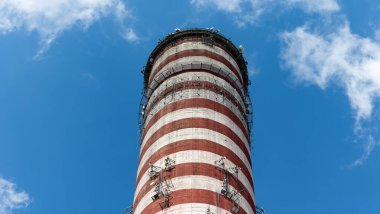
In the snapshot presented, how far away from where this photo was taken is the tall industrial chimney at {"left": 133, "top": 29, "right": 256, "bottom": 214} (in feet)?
151

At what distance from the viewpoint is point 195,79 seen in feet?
183

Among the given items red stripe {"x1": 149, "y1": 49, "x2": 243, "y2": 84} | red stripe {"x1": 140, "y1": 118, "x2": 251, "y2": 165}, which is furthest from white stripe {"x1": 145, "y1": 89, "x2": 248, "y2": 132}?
red stripe {"x1": 149, "y1": 49, "x2": 243, "y2": 84}

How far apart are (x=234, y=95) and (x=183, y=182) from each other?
47.8 feet

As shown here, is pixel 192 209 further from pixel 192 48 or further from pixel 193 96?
pixel 192 48

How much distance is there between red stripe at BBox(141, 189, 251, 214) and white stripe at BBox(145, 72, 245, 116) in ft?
46.3

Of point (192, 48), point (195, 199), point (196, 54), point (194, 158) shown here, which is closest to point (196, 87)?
point (196, 54)

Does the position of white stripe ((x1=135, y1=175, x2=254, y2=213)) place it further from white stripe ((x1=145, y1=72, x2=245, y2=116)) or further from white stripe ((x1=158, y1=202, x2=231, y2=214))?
white stripe ((x1=145, y1=72, x2=245, y2=116))

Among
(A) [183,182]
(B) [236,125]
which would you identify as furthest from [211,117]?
(A) [183,182]

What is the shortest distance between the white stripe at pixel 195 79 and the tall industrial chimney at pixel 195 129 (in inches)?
4.2

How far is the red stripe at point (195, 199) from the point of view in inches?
1757

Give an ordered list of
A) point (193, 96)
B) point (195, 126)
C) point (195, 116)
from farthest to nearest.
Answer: point (193, 96) → point (195, 116) → point (195, 126)

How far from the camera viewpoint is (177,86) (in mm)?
55406

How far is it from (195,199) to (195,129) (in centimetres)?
781

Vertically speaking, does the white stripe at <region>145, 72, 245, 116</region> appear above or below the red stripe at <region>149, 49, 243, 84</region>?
below
